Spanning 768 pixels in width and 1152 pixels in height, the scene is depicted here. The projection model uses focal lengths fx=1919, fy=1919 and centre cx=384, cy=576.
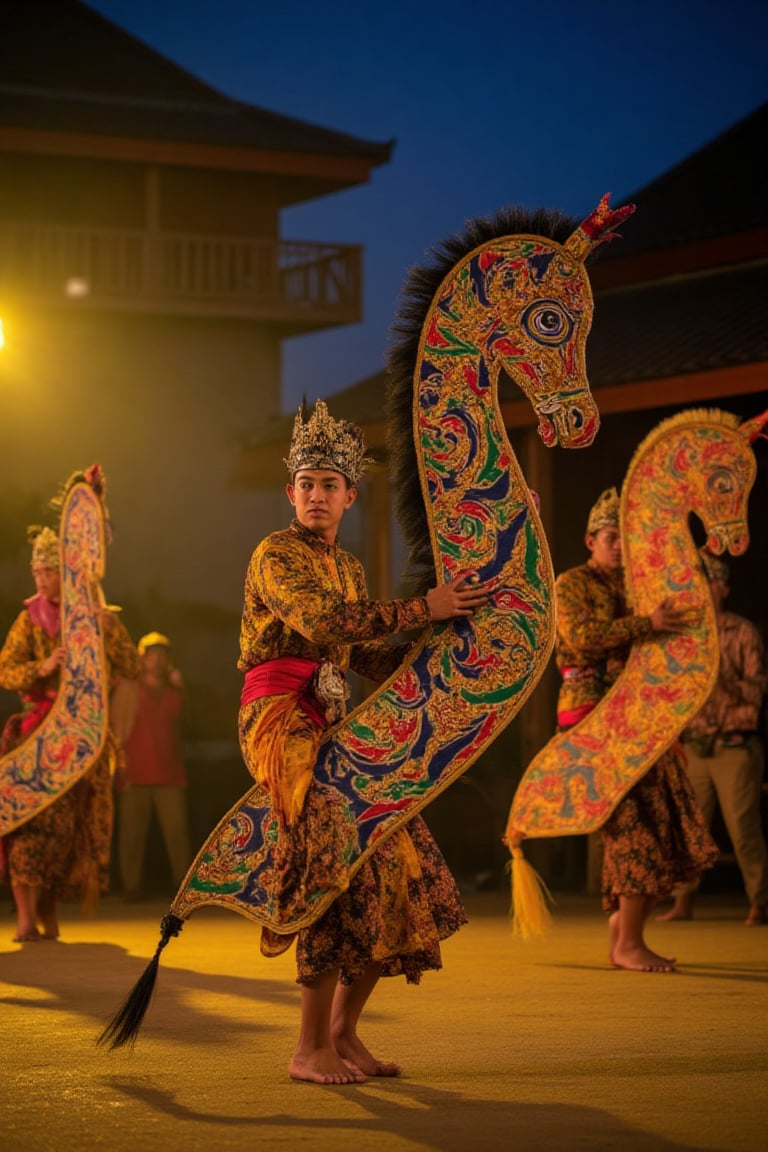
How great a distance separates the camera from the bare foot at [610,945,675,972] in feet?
24.0

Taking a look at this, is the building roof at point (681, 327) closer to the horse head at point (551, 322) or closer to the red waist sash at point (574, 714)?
the red waist sash at point (574, 714)

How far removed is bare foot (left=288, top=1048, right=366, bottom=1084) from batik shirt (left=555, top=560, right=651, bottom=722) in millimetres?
3001

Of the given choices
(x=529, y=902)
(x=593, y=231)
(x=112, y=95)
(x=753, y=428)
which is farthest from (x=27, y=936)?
(x=112, y=95)

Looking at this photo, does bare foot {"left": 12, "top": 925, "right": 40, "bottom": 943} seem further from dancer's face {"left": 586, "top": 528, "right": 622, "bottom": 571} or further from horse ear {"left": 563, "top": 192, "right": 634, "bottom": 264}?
horse ear {"left": 563, "top": 192, "right": 634, "bottom": 264}

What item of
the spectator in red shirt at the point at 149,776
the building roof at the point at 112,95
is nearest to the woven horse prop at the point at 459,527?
the spectator in red shirt at the point at 149,776

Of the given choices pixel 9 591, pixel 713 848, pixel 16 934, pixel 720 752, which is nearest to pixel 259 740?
pixel 713 848

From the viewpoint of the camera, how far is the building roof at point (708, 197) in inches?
497

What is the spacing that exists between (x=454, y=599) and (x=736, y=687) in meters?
4.89

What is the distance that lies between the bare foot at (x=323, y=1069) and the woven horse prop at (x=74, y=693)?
368 cm

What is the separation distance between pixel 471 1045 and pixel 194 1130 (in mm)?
1369

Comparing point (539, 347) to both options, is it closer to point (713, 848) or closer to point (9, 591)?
point (713, 848)

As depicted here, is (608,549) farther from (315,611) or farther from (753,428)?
(315,611)

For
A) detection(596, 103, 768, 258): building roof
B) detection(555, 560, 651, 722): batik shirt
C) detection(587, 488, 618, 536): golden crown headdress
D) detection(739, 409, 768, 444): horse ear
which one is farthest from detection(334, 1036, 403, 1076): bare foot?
detection(596, 103, 768, 258): building roof

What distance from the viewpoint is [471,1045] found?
5527 millimetres
